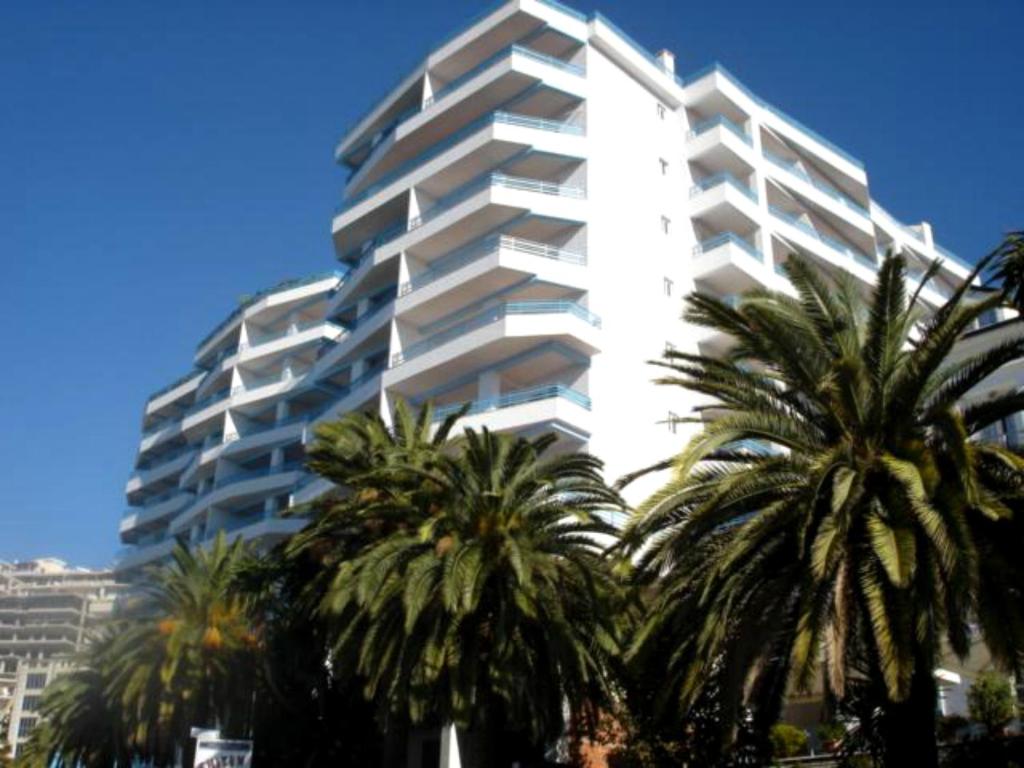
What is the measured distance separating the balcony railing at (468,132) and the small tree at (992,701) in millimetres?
27398

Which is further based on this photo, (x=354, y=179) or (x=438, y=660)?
(x=354, y=179)

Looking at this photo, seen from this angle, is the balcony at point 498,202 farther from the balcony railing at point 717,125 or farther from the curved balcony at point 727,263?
the balcony railing at point 717,125

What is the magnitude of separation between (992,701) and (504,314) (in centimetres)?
2152

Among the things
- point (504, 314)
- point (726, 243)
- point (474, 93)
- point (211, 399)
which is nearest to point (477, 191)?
point (474, 93)

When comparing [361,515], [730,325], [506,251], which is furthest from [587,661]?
[506,251]

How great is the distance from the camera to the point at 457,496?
86.5 feet

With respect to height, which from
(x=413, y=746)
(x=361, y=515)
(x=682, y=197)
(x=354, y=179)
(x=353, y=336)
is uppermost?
(x=354, y=179)

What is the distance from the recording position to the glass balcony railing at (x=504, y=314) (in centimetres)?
4047

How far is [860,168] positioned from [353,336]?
95.5ft

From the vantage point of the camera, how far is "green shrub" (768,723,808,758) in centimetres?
3039

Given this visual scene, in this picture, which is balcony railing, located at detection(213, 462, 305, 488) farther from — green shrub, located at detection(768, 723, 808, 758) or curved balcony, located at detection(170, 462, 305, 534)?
green shrub, located at detection(768, 723, 808, 758)

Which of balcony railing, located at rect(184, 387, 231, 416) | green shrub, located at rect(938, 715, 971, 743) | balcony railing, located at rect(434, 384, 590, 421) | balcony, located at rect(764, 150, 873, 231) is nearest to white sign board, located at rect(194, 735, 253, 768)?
balcony railing, located at rect(434, 384, 590, 421)

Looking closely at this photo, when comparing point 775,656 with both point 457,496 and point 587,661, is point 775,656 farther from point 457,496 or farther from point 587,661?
point 457,496

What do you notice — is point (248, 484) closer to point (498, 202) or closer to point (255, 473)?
point (255, 473)
